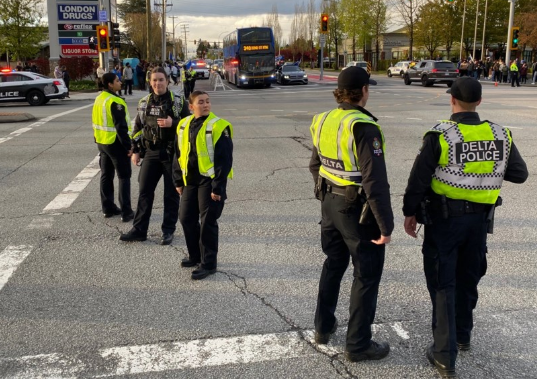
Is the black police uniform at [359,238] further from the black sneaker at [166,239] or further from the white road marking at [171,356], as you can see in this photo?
the black sneaker at [166,239]

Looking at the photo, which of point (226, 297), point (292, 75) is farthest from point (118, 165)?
point (292, 75)

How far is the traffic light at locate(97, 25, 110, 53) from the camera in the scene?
2628cm

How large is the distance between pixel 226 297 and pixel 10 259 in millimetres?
2423

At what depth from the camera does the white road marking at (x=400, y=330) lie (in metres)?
3.76

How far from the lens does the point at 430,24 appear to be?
204ft

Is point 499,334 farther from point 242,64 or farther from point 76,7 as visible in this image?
point 76,7

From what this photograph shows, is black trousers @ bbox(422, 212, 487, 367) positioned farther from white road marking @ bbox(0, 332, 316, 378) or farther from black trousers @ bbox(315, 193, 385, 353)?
white road marking @ bbox(0, 332, 316, 378)

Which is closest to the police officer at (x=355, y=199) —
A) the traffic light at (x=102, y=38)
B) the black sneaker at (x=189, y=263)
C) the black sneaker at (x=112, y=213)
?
the black sneaker at (x=189, y=263)

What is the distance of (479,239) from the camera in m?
3.29

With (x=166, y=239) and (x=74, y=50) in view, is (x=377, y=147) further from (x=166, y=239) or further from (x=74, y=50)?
(x=74, y=50)

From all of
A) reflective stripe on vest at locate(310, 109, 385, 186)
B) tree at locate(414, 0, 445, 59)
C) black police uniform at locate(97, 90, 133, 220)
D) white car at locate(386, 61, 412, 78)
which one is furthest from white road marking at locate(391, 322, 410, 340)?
tree at locate(414, 0, 445, 59)

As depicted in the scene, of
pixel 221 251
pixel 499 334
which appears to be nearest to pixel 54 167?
pixel 221 251

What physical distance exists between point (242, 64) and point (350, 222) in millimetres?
34663

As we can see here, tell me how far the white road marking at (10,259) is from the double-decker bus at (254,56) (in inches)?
1242
